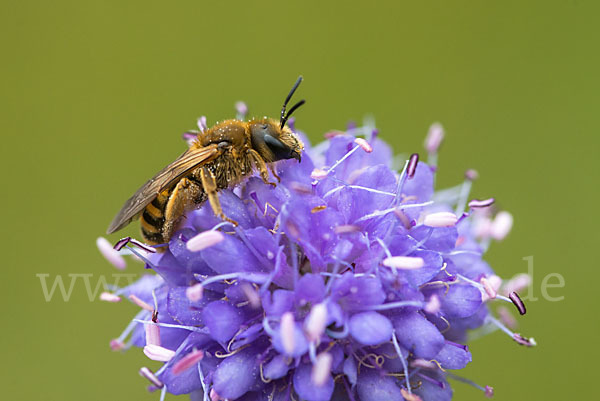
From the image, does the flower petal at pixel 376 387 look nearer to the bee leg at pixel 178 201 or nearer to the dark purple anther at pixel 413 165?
the dark purple anther at pixel 413 165

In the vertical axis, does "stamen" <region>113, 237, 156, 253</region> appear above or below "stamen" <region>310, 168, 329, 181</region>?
below

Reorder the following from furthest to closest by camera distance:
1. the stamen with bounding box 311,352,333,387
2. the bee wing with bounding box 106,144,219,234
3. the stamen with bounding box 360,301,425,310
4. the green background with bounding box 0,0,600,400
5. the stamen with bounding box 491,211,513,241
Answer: the green background with bounding box 0,0,600,400
the stamen with bounding box 491,211,513,241
the bee wing with bounding box 106,144,219,234
the stamen with bounding box 360,301,425,310
the stamen with bounding box 311,352,333,387

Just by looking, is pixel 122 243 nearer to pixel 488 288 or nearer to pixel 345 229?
pixel 345 229

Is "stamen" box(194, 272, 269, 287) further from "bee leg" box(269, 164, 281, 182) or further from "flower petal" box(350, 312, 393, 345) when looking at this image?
"bee leg" box(269, 164, 281, 182)

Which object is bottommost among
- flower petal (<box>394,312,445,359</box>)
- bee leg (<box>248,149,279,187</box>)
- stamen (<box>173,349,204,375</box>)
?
flower petal (<box>394,312,445,359</box>)

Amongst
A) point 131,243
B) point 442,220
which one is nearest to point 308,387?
point 442,220

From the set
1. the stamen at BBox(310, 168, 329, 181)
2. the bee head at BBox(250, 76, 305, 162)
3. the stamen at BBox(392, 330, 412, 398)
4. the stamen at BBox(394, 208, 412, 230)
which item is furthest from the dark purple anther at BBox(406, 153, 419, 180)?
the stamen at BBox(392, 330, 412, 398)

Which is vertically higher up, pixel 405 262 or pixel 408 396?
pixel 405 262

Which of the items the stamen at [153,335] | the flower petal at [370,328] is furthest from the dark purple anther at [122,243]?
the flower petal at [370,328]
